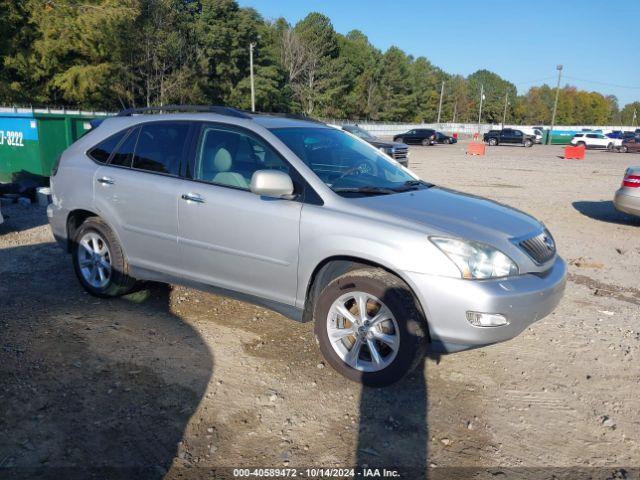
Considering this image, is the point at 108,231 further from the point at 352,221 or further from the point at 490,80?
the point at 490,80

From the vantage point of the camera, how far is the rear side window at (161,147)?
454 cm

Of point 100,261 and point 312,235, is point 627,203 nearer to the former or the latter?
point 312,235

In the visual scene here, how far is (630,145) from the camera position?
4162 cm

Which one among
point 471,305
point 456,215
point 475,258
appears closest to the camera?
point 471,305

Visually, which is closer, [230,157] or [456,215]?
[456,215]

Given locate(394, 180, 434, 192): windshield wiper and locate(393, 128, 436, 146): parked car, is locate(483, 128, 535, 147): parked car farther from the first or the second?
locate(394, 180, 434, 192): windshield wiper

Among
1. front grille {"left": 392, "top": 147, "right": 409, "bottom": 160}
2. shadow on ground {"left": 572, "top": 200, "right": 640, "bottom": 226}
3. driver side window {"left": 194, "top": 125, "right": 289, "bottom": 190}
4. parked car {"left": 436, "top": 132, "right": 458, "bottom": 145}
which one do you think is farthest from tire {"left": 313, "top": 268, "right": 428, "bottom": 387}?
parked car {"left": 436, "top": 132, "right": 458, "bottom": 145}

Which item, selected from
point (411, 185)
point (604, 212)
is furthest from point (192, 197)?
point (604, 212)

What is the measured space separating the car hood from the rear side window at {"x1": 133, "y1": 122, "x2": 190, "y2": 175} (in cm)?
167

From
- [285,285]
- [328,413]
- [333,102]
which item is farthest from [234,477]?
[333,102]

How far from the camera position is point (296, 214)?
12.5ft

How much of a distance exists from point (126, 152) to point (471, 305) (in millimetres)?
3297

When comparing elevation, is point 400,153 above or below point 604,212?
above

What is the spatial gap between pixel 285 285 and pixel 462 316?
1274 millimetres
